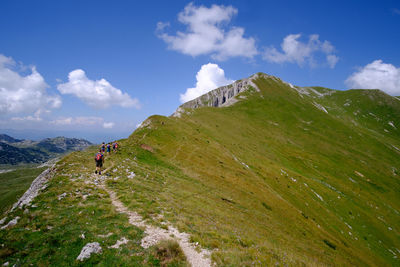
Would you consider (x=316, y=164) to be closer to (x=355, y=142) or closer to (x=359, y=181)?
(x=359, y=181)

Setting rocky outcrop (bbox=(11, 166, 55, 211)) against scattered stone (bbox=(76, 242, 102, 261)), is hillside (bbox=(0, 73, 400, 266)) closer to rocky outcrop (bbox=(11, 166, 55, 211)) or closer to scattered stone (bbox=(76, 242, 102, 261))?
scattered stone (bbox=(76, 242, 102, 261))

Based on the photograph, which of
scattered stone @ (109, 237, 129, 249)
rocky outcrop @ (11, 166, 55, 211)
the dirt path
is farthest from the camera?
rocky outcrop @ (11, 166, 55, 211)

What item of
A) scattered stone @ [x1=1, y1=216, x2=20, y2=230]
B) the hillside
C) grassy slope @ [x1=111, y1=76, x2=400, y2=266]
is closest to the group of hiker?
the hillside

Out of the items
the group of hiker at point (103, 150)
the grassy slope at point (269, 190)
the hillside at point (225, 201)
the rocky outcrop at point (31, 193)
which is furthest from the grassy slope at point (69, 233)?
the group of hiker at point (103, 150)

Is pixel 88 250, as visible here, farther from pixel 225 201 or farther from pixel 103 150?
pixel 103 150

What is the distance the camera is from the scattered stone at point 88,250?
1052cm

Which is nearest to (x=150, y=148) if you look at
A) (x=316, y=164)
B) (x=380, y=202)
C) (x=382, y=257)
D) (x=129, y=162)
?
(x=129, y=162)

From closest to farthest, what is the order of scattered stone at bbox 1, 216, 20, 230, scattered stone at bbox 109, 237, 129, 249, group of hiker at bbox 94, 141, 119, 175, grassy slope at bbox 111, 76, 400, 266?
scattered stone at bbox 109, 237, 129, 249
scattered stone at bbox 1, 216, 20, 230
grassy slope at bbox 111, 76, 400, 266
group of hiker at bbox 94, 141, 119, 175

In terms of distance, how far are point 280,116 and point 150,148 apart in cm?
10600

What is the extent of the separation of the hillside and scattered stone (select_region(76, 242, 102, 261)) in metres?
0.40

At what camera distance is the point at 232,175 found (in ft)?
142

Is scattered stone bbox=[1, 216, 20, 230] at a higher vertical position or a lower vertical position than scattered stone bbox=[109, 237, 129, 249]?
higher

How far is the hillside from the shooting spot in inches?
508

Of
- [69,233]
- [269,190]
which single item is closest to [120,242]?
[69,233]
